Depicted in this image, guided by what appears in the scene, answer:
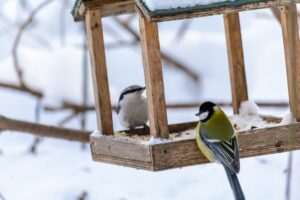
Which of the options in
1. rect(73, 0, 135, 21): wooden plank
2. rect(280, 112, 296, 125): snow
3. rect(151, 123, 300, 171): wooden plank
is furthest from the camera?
rect(73, 0, 135, 21): wooden plank

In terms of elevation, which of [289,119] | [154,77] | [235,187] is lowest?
[235,187]

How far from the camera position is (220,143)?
12.7 feet

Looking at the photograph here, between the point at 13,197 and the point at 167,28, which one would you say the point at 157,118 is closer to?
the point at 13,197

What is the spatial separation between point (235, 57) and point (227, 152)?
0.88 metres

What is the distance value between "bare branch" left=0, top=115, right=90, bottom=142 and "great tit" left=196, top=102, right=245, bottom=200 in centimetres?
129

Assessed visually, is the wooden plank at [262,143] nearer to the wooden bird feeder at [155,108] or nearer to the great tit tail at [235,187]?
the wooden bird feeder at [155,108]

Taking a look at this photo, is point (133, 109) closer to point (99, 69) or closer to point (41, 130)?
point (99, 69)

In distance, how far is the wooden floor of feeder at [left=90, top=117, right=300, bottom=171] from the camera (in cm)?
352

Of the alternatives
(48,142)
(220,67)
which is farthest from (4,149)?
(220,67)

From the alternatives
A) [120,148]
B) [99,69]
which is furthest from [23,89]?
[120,148]

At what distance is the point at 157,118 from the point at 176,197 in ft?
6.28

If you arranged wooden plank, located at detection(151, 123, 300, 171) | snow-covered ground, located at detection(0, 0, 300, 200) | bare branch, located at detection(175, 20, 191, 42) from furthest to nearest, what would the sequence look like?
bare branch, located at detection(175, 20, 191, 42), snow-covered ground, located at detection(0, 0, 300, 200), wooden plank, located at detection(151, 123, 300, 171)

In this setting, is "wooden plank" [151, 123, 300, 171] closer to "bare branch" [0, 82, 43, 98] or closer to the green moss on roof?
the green moss on roof

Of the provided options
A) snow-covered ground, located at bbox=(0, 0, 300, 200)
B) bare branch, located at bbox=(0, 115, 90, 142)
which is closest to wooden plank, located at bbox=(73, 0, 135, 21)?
bare branch, located at bbox=(0, 115, 90, 142)
